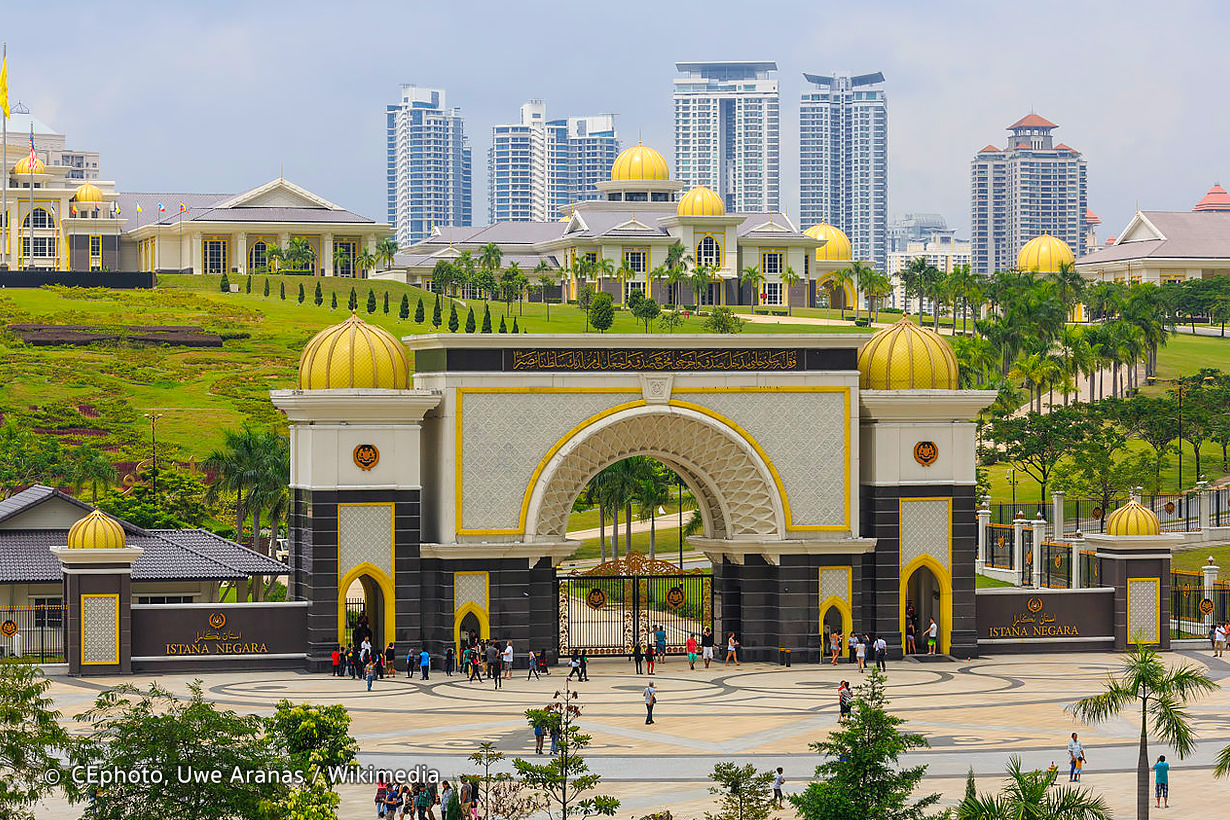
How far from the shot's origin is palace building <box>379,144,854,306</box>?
132m

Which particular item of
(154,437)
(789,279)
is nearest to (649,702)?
(154,437)

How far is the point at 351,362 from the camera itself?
47.2m

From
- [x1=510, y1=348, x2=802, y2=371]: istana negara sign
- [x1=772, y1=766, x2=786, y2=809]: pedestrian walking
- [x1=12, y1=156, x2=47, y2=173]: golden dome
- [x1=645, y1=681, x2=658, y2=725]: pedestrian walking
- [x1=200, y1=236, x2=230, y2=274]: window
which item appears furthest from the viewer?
[x1=12, y1=156, x2=47, y2=173]: golden dome

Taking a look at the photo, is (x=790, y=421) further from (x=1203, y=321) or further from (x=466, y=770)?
(x=1203, y=321)

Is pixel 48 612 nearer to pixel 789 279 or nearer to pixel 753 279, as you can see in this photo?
pixel 753 279

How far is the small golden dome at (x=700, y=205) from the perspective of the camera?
13225 centimetres

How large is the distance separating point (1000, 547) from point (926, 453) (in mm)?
18640

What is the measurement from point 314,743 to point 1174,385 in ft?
258

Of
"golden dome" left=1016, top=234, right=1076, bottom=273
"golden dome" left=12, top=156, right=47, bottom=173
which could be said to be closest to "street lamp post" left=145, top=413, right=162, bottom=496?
"golden dome" left=12, top=156, right=47, bottom=173

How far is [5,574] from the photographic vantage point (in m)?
48.8

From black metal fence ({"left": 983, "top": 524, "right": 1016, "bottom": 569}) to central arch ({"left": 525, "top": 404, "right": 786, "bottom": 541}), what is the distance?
769 inches

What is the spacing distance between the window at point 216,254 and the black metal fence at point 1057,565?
82611mm

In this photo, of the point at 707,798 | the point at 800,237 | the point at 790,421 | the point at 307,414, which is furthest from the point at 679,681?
the point at 800,237

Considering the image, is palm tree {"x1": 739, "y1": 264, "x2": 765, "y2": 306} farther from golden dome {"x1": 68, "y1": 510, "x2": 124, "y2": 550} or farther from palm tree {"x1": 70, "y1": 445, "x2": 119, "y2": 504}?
golden dome {"x1": 68, "y1": 510, "x2": 124, "y2": 550}
